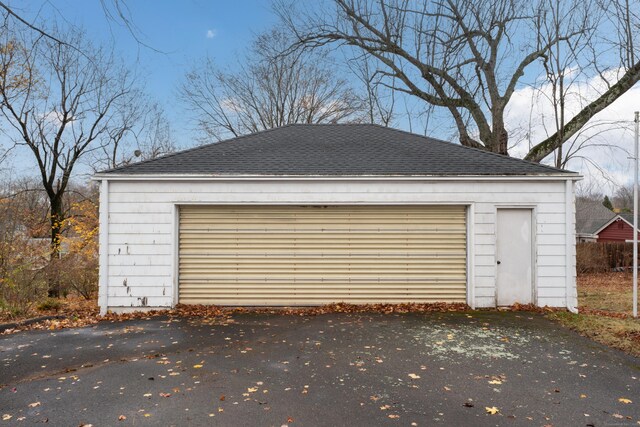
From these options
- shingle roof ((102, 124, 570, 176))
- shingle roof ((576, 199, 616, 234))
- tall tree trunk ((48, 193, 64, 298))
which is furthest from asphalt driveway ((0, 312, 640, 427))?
shingle roof ((576, 199, 616, 234))

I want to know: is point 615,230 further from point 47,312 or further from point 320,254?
point 47,312

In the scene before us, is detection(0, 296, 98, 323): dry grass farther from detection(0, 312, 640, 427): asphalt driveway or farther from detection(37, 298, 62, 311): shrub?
detection(0, 312, 640, 427): asphalt driveway

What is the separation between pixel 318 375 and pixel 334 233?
4.08 metres

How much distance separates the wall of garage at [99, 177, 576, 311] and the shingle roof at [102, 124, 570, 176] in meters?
0.21

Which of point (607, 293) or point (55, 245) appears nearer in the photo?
point (607, 293)

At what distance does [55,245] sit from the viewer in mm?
15750

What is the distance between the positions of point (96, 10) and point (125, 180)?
5.07m

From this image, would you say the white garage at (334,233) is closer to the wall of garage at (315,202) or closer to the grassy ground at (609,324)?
the wall of garage at (315,202)

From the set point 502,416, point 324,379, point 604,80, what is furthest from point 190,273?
point 604,80

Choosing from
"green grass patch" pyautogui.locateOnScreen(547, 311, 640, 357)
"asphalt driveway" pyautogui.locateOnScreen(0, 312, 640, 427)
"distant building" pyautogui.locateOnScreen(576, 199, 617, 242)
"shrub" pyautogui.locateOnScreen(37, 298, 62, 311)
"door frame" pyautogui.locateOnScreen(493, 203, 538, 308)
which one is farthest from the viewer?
"distant building" pyautogui.locateOnScreen(576, 199, 617, 242)

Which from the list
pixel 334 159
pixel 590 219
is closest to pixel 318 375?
pixel 334 159

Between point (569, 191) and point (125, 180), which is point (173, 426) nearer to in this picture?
point (125, 180)

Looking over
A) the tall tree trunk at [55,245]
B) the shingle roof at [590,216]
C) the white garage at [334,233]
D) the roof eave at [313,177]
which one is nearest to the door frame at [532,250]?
the white garage at [334,233]

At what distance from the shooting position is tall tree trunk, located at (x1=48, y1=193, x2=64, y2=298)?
35.1ft
